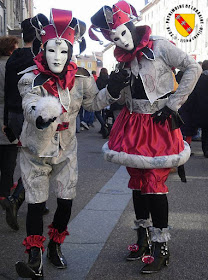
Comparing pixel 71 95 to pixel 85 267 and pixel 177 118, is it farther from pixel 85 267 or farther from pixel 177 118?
pixel 85 267

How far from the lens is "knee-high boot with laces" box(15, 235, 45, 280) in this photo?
3.32m

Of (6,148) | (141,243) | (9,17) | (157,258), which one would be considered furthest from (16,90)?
(9,17)

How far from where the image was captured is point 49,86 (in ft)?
11.6

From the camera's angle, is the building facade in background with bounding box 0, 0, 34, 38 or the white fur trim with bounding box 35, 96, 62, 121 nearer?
the white fur trim with bounding box 35, 96, 62, 121

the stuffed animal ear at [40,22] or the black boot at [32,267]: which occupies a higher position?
the stuffed animal ear at [40,22]

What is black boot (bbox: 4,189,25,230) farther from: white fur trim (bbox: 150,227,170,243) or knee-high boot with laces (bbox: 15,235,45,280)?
white fur trim (bbox: 150,227,170,243)

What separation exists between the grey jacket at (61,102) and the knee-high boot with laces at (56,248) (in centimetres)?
60

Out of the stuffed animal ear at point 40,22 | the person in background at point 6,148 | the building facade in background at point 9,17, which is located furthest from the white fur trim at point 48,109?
the building facade in background at point 9,17

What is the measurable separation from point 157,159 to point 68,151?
619mm

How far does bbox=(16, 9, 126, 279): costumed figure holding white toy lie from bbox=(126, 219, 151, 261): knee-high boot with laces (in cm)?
57

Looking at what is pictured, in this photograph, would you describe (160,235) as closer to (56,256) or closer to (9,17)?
(56,256)

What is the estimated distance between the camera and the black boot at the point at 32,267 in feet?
10.9

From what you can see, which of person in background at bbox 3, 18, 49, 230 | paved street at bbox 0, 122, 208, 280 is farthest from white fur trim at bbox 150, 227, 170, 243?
person in background at bbox 3, 18, 49, 230

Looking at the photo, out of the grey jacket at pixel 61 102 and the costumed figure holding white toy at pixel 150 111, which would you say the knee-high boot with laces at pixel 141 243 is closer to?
the costumed figure holding white toy at pixel 150 111
